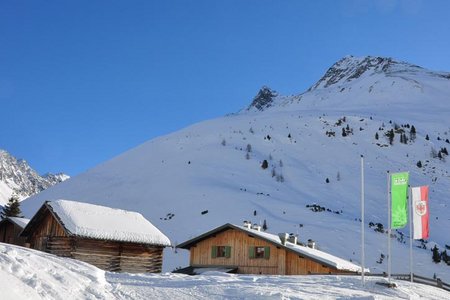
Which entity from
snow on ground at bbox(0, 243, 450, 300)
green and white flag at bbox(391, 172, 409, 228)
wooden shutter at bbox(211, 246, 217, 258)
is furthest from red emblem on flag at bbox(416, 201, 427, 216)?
wooden shutter at bbox(211, 246, 217, 258)

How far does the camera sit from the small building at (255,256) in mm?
32031

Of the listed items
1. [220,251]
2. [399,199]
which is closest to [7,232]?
[220,251]

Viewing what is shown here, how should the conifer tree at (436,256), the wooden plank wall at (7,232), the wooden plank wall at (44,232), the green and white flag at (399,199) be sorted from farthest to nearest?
the conifer tree at (436,256) → the wooden plank wall at (7,232) → the wooden plank wall at (44,232) → the green and white flag at (399,199)

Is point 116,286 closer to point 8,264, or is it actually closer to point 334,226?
point 8,264

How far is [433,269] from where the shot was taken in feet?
156

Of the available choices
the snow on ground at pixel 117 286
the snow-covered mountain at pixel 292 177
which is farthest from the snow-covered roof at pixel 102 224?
the snow on ground at pixel 117 286

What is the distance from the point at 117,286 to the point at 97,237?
1867 cm

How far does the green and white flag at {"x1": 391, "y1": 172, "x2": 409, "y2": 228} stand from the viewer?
67.5 feet

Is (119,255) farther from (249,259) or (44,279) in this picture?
(44,279)

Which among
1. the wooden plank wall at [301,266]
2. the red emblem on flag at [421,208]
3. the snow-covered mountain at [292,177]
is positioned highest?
the snow-covered mountain at [292,177]

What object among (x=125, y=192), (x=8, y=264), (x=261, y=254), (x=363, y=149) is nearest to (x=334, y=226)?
(x=261, y=254)

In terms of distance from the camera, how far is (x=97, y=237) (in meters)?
30.2

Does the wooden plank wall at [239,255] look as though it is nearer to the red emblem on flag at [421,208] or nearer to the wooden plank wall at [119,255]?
the wooden plank wall at [119,255]

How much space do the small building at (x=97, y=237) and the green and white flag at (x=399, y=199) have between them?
1632 cm
